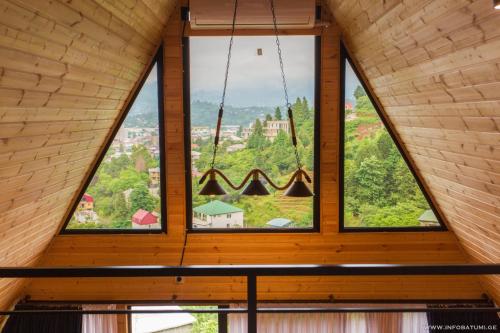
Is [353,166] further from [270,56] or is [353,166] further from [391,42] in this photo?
[391,42]

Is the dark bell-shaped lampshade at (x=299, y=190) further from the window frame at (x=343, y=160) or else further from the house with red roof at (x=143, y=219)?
the house with red roof at (x=143, y=219)

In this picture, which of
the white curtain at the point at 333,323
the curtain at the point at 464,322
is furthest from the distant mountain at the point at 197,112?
the curtain at the point at 464,322

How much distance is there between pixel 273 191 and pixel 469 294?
272 centimetres

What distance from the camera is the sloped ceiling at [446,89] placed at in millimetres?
2186

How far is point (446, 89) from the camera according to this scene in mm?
2707

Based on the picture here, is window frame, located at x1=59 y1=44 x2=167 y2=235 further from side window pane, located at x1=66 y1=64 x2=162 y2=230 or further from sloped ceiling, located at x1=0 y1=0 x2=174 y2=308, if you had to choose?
sloped ceiling, located at x1=0 y1=0 x2=174 y2=308

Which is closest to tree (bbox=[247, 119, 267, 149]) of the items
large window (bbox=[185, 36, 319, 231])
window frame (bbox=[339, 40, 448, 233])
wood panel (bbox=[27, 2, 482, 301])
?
large window (bbox=[185, 36, 319, 231])

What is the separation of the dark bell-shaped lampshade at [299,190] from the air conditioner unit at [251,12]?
1.68 meters

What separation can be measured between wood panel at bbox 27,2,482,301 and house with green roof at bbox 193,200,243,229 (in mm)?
131

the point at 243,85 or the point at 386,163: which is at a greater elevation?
the point at 243,85

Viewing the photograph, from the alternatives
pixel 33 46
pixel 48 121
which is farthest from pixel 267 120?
pixel 33 46

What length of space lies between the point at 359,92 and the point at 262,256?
221 centimetres

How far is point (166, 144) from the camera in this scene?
4594 millimetres

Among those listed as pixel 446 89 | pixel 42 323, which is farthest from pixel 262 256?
pixel 446 89
